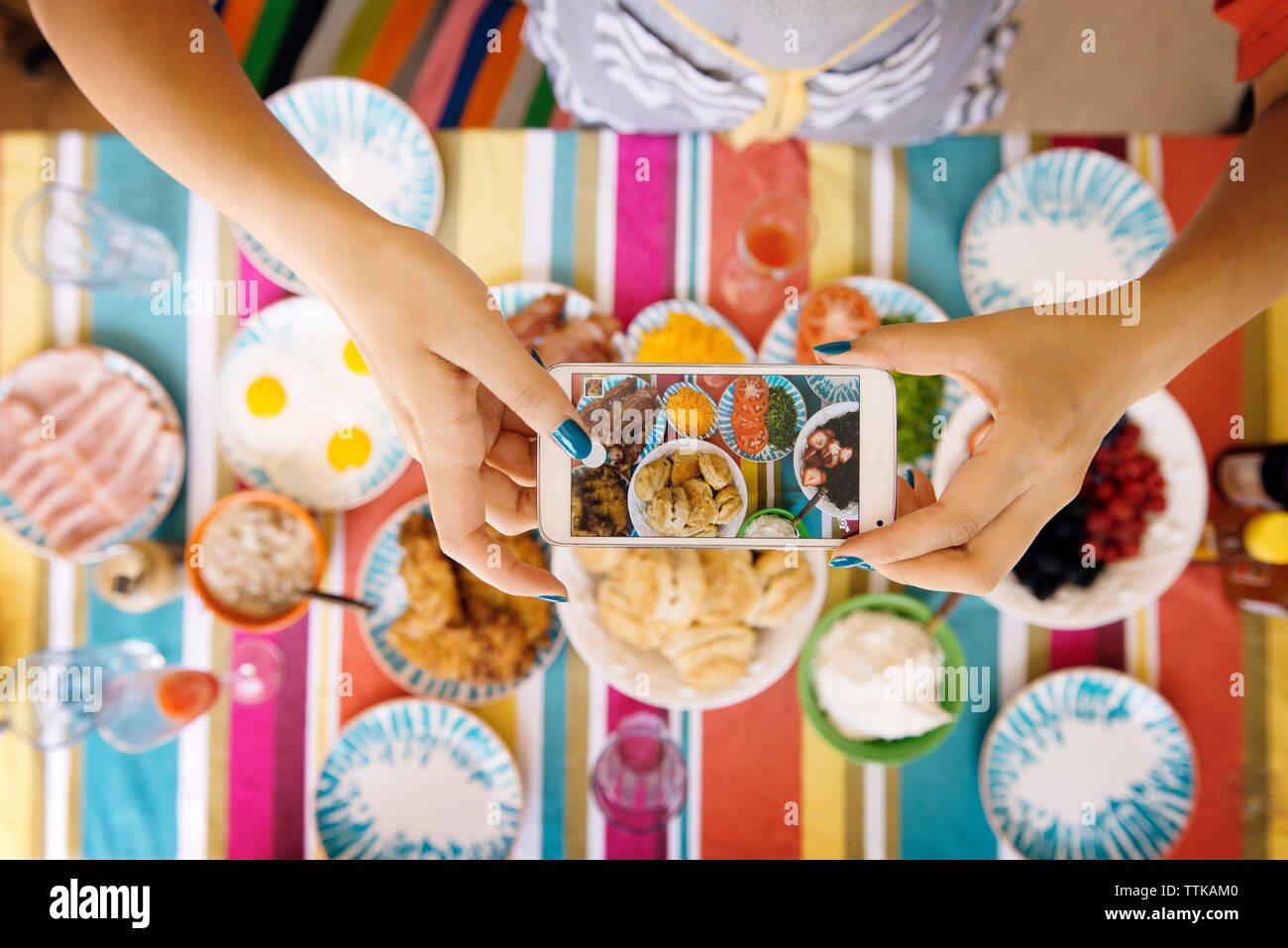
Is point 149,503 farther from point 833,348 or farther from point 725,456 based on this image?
point 833,348

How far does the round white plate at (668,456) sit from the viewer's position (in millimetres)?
1106

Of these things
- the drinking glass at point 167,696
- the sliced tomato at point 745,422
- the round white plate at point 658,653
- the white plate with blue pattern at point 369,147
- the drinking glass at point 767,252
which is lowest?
the drinking glass at point 167,696

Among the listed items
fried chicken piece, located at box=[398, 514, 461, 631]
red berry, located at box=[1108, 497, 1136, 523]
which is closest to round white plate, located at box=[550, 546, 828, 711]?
fried chicken piece, located at box=[398, 514, 461, 631]

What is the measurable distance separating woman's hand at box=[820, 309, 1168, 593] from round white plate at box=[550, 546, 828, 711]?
353mm

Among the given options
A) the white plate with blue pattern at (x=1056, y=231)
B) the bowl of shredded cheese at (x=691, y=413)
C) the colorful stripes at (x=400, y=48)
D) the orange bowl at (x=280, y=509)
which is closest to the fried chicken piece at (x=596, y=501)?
the bowl of shredded cheese at (x=691, y=413)

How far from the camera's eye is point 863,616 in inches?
57.5

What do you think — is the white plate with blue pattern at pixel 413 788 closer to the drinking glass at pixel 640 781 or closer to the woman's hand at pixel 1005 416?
the drinking glass at pixel 640 781

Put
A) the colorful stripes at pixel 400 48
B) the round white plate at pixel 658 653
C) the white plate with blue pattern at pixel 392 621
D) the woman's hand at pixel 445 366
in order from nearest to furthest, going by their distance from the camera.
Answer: the woman's hand at pixel 445 366
the round white plate at pixel 658 653
the white plate with blue pattern at pixel 392 621
the colorful stripes at pixel 400 48

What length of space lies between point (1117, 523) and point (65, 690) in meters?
2.24

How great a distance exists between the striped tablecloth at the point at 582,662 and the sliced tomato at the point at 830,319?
0.41 ft

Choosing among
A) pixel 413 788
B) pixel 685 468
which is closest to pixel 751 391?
pixel 685 468

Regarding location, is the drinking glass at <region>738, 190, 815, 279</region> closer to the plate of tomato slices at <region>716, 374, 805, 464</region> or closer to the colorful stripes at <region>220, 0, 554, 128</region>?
the plate of tomato slices at <region>716, 374, 805, 464</region>

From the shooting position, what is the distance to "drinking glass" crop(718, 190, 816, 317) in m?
1.51
